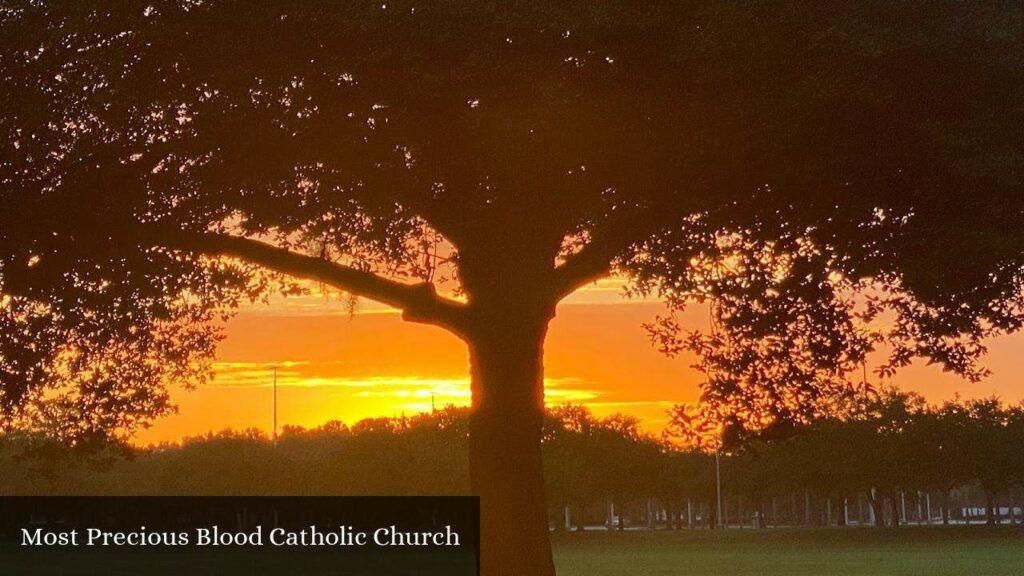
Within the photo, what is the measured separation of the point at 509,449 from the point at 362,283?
13.6 feet

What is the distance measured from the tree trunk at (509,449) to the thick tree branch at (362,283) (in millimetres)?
959

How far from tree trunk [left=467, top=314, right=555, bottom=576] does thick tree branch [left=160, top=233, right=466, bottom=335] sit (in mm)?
959

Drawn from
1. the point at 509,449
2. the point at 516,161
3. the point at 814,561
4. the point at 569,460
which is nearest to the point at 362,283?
the point at 509,449

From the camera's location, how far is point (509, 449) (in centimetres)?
2316

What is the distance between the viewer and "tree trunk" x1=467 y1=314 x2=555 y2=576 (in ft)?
75.3

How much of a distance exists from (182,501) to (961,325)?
3651cm

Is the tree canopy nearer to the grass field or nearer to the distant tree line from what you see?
the grass field

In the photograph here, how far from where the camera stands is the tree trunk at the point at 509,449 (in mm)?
22953

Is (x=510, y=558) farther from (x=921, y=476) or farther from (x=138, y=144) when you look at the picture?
(x=921, y=476)

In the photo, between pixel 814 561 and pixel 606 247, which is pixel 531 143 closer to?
pixel 606 247

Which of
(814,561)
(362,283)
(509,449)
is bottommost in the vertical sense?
(814,561)

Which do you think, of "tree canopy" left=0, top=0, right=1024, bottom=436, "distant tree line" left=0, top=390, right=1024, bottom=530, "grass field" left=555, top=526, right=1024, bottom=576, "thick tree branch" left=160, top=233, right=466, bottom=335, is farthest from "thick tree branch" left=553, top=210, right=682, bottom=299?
"distant tree line" left=0, top=390, right=1024, bottom=530

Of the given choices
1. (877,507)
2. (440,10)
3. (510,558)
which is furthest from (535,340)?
(877,507)

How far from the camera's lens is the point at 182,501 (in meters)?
51.8
